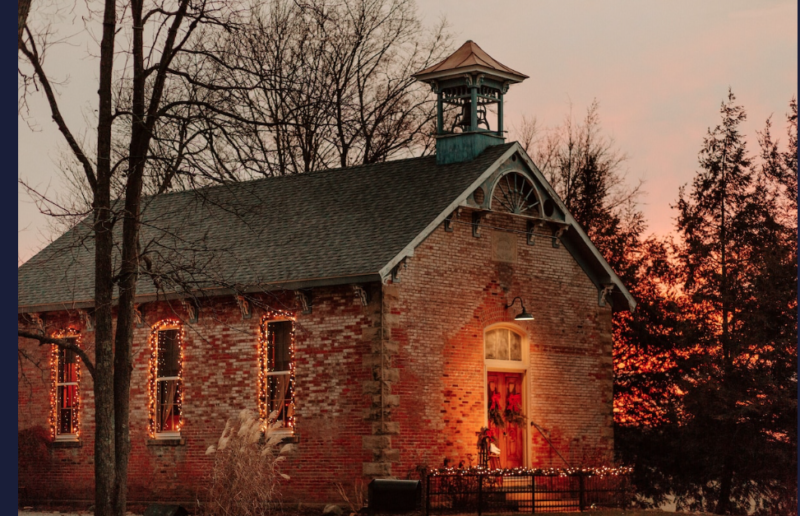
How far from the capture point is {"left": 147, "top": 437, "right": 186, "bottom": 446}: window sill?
993 inches

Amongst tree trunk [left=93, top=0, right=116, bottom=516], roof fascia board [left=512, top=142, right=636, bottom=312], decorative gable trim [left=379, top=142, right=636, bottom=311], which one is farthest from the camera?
roof fascia board [left=512, top=142, right=636, bottom=312]

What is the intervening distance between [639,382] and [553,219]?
998 cm

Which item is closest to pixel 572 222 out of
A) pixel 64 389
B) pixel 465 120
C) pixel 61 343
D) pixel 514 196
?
pixel 514 196

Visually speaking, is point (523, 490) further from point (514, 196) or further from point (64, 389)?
point (64, 389)

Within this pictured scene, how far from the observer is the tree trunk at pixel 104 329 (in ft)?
56.6

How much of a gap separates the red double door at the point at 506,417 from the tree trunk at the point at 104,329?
9.60 meters

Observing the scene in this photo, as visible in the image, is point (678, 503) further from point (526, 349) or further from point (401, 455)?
point (401, 455)

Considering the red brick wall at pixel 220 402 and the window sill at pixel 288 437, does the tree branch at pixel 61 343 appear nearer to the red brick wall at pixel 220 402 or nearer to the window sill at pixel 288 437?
the red brick wall at pixel 220 402

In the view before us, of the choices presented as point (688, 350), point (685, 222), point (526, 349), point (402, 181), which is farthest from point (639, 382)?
point (402, 181)

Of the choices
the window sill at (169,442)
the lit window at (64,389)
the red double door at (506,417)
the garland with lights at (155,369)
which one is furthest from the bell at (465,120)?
the lit window at (64,389)

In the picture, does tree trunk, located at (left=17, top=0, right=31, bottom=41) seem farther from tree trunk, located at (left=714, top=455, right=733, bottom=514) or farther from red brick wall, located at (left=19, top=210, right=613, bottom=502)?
tree trunk, located at (left=714, top=455, right=733, bottom=514)

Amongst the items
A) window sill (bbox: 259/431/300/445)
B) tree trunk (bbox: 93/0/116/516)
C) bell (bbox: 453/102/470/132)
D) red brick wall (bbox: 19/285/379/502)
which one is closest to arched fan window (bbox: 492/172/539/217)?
bell (bbox: 453/102/470/132)

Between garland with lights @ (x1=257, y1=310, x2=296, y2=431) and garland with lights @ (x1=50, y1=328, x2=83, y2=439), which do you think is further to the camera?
garland with lights @ (x1=50, y1=328, x2=83, y2=439)

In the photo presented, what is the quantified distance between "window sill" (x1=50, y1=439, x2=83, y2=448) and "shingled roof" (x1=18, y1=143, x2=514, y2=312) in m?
3.16
